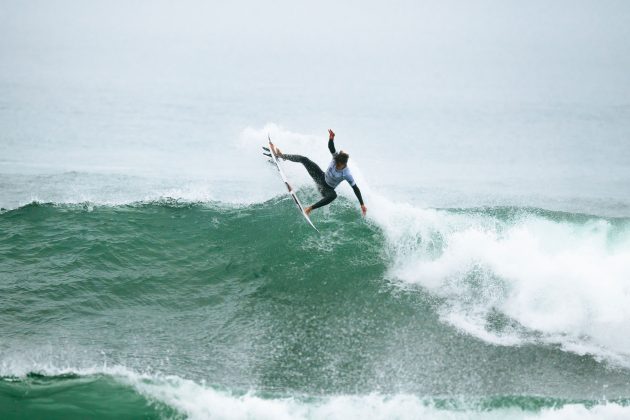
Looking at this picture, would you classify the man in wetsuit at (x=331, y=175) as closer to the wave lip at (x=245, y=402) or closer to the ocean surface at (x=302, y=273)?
the ocean surface at (x=302, y=273)

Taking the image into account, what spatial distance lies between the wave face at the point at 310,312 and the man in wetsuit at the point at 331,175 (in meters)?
0.87

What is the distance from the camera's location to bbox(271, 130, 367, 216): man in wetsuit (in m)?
10.1

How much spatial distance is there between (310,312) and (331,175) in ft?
8.69

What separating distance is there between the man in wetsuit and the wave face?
2.85 ft

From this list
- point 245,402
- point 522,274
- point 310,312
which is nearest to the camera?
point 245,402

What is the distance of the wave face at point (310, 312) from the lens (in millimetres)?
7086

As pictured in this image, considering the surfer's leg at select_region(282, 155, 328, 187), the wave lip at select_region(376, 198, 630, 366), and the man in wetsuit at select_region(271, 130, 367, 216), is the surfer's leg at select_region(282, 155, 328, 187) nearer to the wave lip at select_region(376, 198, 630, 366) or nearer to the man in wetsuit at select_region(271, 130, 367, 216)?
the man in wetsuit at select_region(271, 130, 367, 216)

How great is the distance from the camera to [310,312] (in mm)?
8961

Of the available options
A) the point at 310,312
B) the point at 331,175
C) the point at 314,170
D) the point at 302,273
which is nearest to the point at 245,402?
the point at 310,312

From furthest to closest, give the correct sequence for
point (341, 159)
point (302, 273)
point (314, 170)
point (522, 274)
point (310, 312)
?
1. point (314, 170)
2. point (302, 273)
3. point (341, 159)
4. point (522, 274)
5. point (310, 312)

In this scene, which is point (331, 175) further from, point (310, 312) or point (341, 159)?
point (310, 312)

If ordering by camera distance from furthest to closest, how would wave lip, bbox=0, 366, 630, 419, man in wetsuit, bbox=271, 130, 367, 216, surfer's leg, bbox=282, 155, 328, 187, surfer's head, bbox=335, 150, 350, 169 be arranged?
surfer's leg, bbox=282, 155, 328, 187
man in wetsuit, bbox=271, 130, 367, 216
surfer's head, bbox=335, 150, 350, 169
wave lip, bbox=0, 366, 630, 419

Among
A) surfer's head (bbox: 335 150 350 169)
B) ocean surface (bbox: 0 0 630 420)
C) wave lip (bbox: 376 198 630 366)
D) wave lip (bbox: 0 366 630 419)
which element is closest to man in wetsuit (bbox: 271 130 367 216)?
surfer's head (bbox: 335 150 350 169)

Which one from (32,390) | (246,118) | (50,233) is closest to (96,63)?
(246,118)
